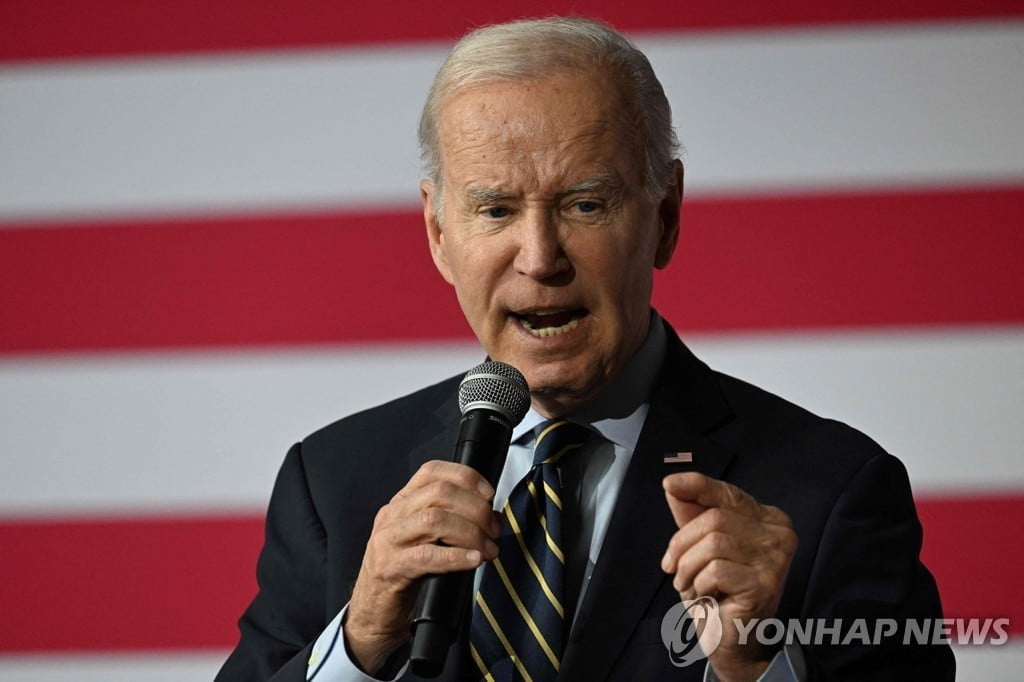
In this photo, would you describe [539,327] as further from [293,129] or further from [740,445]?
[293,129]

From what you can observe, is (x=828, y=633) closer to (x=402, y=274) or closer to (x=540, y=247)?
(x=540, y=247)

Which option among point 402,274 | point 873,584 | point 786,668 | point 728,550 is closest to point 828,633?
point 873,584

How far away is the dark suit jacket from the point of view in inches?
54.4

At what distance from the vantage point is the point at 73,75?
8.17ft

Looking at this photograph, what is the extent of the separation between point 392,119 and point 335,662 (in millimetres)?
1308

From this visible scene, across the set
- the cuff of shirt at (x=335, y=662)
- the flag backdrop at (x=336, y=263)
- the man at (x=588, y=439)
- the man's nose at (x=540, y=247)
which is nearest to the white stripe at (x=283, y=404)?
the flag backdrop at (x=336, y=263)

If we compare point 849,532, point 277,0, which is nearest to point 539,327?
point 849,532

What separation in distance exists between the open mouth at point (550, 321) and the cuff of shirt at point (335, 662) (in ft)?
1.19

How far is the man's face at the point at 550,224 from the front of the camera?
143 centimetres

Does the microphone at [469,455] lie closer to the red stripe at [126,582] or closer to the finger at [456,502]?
the finger at [456,502]

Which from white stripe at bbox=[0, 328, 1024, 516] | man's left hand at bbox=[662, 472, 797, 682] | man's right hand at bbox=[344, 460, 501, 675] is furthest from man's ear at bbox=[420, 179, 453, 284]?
white stripe at bbox=[0, 328, 1024, 516]

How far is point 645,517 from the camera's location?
4.75ft

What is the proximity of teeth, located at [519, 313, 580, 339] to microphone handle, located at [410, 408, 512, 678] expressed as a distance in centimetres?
25

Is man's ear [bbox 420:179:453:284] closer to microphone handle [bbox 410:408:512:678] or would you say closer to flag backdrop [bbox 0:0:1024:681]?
microphone handle [bbox 410:408:512:678]
